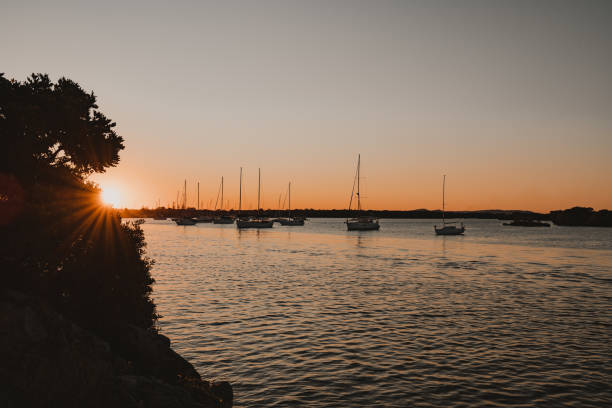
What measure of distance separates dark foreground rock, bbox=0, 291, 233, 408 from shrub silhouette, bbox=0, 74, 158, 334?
6.83 ft

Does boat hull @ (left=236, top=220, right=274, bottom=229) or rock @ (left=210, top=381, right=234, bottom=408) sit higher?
boat hull @ (left=236, top=220, right=274, bottom=229)

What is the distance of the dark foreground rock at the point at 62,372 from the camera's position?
9.24 metres

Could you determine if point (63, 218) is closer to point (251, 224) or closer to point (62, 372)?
point (62, 372)

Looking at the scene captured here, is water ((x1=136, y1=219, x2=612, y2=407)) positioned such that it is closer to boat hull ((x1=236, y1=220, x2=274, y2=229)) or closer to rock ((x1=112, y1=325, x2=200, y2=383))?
rock ((x1=112, y1=325, x2=200, y2=383))

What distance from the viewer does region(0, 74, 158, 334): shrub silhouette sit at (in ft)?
42.5

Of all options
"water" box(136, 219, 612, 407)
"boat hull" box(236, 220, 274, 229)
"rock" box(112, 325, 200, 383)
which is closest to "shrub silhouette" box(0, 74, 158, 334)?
"rock" box(112, 325, 200, 383)

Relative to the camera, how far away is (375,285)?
1395 inches

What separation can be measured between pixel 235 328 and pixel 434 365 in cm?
973

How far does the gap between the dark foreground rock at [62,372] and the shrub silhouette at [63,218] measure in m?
2.08

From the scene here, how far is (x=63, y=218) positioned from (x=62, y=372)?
19.2 ft

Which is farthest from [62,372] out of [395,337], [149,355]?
[395,337]

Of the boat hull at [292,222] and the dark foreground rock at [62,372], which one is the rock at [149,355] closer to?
the dark foreground rock at [62,372]

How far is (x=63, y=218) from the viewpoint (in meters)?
14.0

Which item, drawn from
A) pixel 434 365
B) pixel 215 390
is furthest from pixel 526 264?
pixel 215 390
